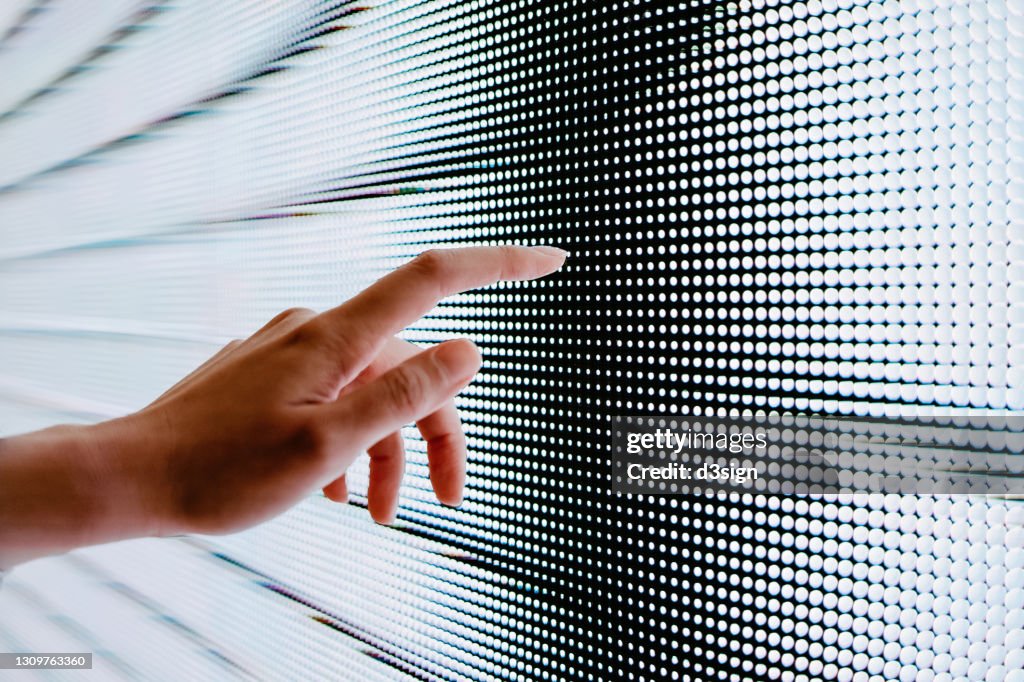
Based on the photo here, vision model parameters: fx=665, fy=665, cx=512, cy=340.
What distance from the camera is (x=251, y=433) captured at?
0.57m

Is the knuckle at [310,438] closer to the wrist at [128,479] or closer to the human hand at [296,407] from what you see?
the human hand at [296,407]

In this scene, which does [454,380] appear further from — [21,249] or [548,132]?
[21,249]

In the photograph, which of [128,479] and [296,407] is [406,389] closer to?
[296,407]

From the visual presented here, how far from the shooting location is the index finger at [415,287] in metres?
0.61

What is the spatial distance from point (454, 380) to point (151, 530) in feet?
1.05

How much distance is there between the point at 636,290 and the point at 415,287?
285 millimetres

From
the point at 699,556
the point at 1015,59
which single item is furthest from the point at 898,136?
the point at 699,556

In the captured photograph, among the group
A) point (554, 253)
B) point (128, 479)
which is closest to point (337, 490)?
point (128, 479)

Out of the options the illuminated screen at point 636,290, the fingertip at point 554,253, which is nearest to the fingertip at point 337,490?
the illuminated screen at point 636,290

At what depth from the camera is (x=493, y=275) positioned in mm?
654

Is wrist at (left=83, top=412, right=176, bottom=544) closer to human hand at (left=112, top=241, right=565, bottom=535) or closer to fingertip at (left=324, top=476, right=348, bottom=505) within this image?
human hand at (left=112, top=241, right=565, bottom=535)

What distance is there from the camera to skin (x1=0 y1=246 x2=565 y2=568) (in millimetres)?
573

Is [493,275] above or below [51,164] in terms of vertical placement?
below

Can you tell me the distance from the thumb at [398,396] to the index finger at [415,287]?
43 millimetres
